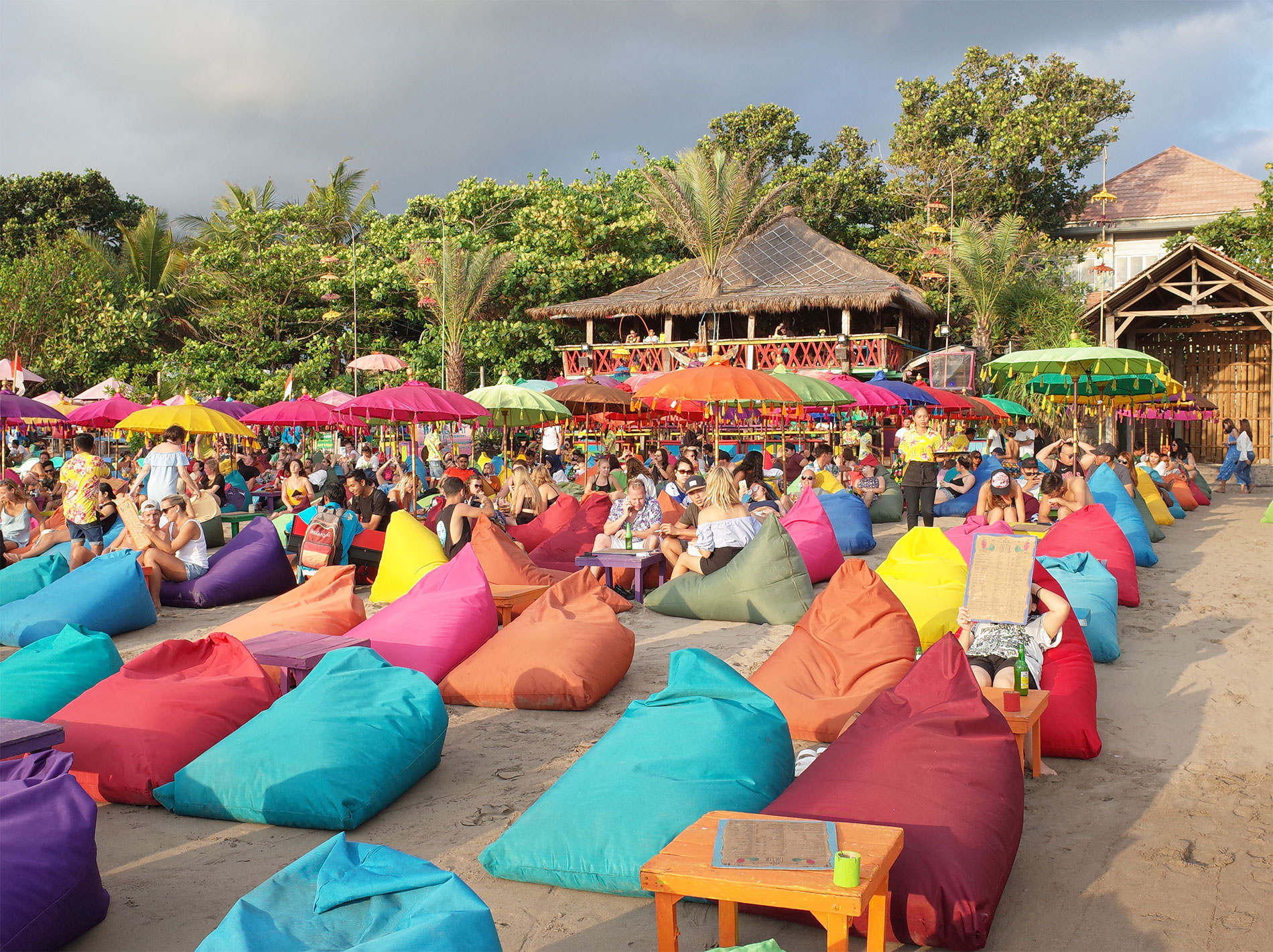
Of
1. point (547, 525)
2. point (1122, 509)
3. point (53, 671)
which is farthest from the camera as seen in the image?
point (1122, 509)

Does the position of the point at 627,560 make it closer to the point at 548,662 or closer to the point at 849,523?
the point at 548,662

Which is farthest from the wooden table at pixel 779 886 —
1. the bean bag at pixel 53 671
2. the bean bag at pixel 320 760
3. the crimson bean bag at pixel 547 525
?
the crimson bean bag at pixel 547 525

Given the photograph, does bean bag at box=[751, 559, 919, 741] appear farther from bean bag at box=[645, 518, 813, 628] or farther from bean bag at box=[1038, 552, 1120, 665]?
bean bag at box=[645, 518, 813, 628]

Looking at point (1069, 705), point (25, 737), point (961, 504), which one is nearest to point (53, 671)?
point (25, 737)

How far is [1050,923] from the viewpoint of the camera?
8.77 feet

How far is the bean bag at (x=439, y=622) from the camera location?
4.83 metres

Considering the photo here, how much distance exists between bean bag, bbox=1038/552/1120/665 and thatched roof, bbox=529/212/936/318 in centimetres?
1427

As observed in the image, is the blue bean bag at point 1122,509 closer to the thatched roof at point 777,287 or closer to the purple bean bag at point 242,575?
the purple bean bag at point 242,575

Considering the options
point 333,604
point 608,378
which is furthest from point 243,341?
point 333,604

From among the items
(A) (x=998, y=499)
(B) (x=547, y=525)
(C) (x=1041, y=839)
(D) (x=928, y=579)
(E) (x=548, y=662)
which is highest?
(A) (x=998, y=499)

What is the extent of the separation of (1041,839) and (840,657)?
128 cm

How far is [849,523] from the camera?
930cm

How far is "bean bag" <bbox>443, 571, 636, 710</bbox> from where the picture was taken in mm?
4570

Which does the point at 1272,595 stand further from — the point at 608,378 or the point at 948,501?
the point at 608,378
